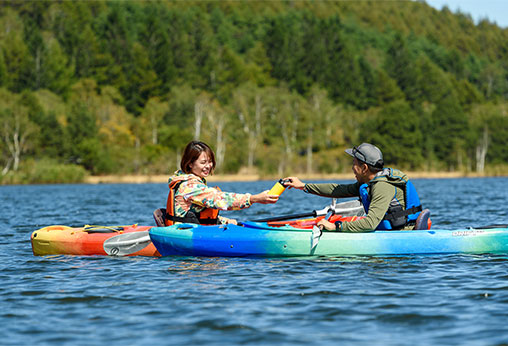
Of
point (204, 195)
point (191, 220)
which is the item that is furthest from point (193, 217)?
point (204, 195)

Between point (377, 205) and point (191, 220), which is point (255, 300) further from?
point (191, 220)

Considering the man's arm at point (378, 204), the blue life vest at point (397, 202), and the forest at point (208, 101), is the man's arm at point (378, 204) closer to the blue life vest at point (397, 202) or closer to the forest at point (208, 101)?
the blue life vest at point (397, 202)

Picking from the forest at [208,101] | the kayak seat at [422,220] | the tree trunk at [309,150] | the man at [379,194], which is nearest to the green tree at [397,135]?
the forest at [208,101]

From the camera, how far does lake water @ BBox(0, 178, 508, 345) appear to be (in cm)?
511

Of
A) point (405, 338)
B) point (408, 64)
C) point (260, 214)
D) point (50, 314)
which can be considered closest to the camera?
point (405, 338)

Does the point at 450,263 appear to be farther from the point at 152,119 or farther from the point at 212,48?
the point at 212,48

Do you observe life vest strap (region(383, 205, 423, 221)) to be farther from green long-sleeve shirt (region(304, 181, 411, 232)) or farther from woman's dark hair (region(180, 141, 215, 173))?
woman's dark hair (region(180, 141, 215, 173))

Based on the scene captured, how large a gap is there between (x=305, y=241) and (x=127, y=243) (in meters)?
2.32

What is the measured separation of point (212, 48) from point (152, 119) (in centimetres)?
1925

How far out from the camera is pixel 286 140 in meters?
64.4

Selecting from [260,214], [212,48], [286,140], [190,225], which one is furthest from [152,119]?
[190,225]

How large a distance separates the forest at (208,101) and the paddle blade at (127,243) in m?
41.9

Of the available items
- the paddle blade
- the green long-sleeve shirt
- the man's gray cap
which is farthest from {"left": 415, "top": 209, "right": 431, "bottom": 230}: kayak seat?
the paddle blade

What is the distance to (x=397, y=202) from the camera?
320 inches
